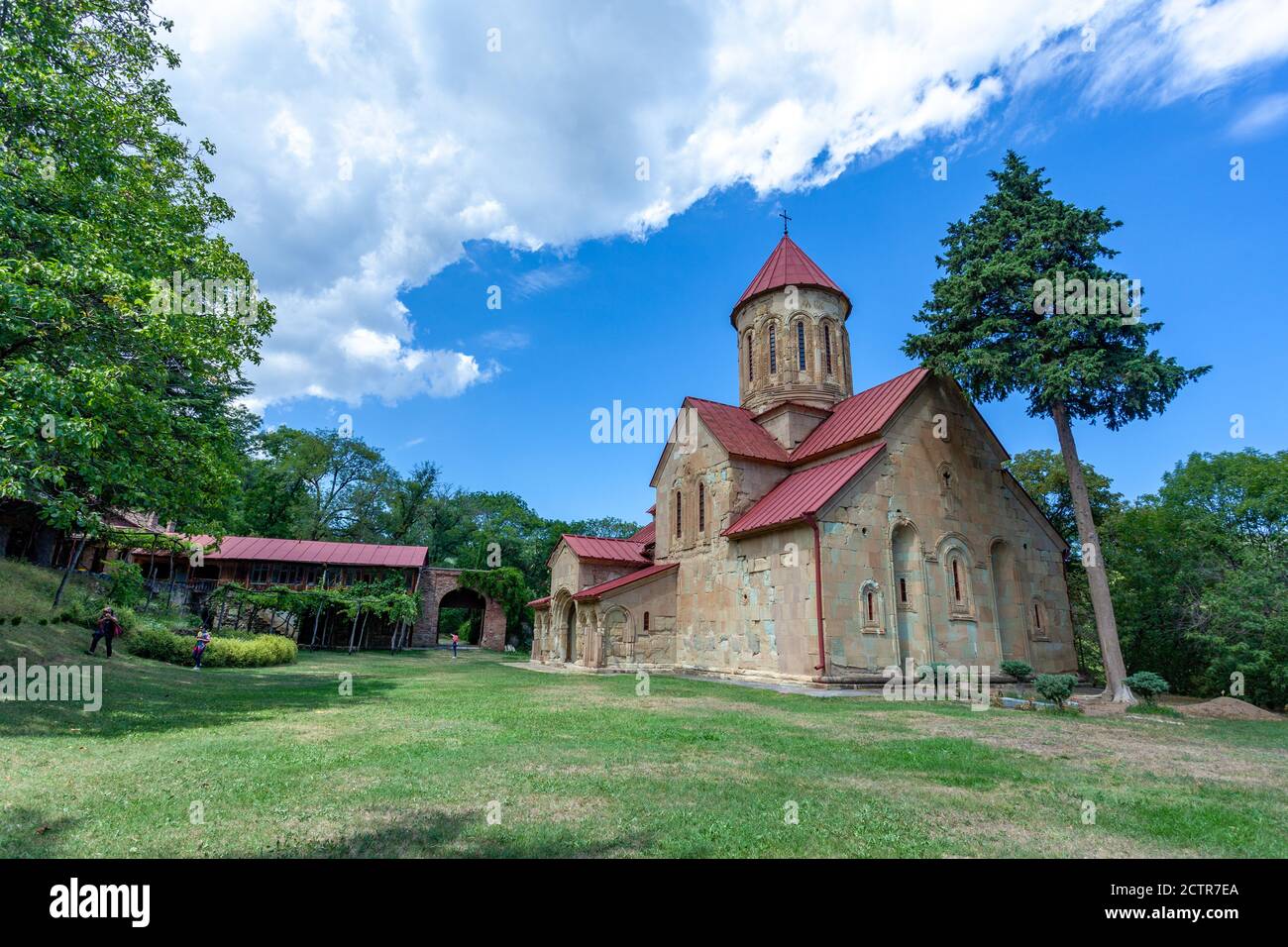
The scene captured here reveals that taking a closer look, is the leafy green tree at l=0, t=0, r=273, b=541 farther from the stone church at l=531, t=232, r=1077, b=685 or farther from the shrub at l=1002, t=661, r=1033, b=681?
the shrub at l=1002, t=661, r=1033, b=681

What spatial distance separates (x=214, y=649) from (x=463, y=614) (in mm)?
47697

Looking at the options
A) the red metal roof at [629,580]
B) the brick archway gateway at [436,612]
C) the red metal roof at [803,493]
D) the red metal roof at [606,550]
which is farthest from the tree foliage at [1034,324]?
the brick archway gateway at [436,612]

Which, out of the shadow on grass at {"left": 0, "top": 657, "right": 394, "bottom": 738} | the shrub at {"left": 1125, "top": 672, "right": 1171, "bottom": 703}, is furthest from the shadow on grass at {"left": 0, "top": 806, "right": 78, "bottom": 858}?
the shrub at {"left": 1125, "top": 672, "right": 1171, "bottom": 703}

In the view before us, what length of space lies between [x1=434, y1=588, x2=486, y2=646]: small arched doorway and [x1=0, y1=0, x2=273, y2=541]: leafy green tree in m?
28.9

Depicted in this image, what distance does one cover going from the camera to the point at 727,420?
2244cm

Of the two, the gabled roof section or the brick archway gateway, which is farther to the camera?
the brick archway gateway

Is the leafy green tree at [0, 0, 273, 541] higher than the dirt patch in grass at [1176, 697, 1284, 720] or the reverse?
higher

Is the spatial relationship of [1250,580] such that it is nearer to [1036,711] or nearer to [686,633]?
[1036,711]

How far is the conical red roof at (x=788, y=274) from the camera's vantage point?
24.1 m

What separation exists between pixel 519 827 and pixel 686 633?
1718 centimetres

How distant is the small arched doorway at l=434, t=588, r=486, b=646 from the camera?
41281mm

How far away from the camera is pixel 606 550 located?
1025 inches

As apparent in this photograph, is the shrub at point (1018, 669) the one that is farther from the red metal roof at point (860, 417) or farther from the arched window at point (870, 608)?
the red metal roof at point (860, 417)

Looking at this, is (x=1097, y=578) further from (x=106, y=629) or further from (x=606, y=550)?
(x=106, y=629)
